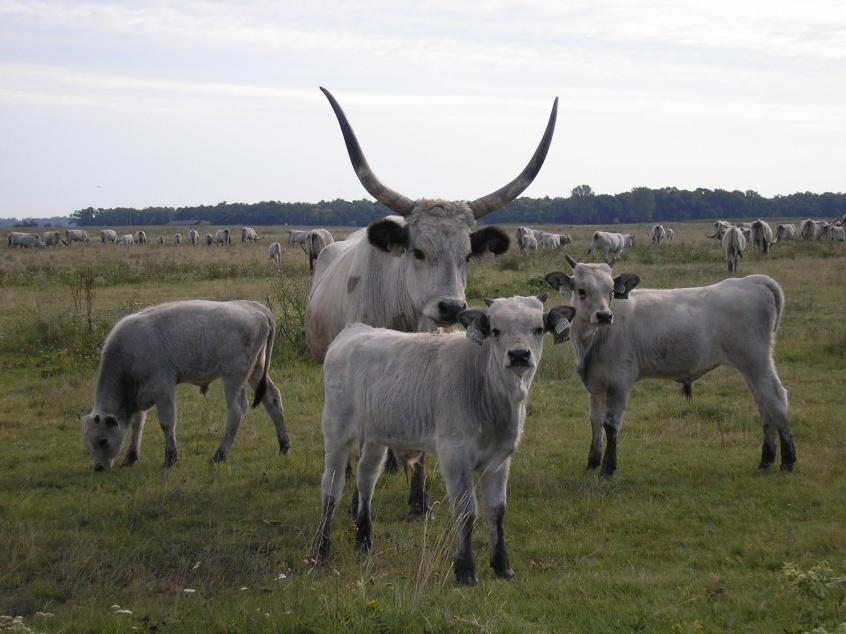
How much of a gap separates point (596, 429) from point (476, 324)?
384cm

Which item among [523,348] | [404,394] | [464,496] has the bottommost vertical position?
[464,496]

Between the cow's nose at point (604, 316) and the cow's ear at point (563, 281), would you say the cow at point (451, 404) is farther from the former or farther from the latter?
the cow's ear at point (563, 281)

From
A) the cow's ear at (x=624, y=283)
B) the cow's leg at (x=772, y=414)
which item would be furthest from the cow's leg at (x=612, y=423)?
the cow's leg at (x=772, y=414)

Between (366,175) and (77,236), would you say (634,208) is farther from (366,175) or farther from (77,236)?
(366,175)

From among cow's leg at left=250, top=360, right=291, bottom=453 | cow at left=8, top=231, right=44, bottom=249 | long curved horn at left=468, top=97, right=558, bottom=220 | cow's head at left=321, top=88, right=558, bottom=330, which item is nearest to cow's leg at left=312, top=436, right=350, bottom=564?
cow's head at left=321, top=88, right=558, bottom=330

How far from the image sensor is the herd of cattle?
5.72m

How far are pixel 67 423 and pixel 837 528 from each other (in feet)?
29.0

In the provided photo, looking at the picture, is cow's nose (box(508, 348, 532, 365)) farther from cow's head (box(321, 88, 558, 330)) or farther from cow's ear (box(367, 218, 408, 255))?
cow's ear (box(367, 218, 408, 255))

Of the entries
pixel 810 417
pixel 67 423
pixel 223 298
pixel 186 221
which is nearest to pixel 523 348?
pixel 810 417

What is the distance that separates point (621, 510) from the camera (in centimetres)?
748

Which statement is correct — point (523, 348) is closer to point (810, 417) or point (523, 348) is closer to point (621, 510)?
point (621, 510)

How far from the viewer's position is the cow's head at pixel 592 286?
843cm

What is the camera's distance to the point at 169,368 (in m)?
9.27

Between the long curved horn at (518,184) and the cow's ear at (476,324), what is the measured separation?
1989 mm
